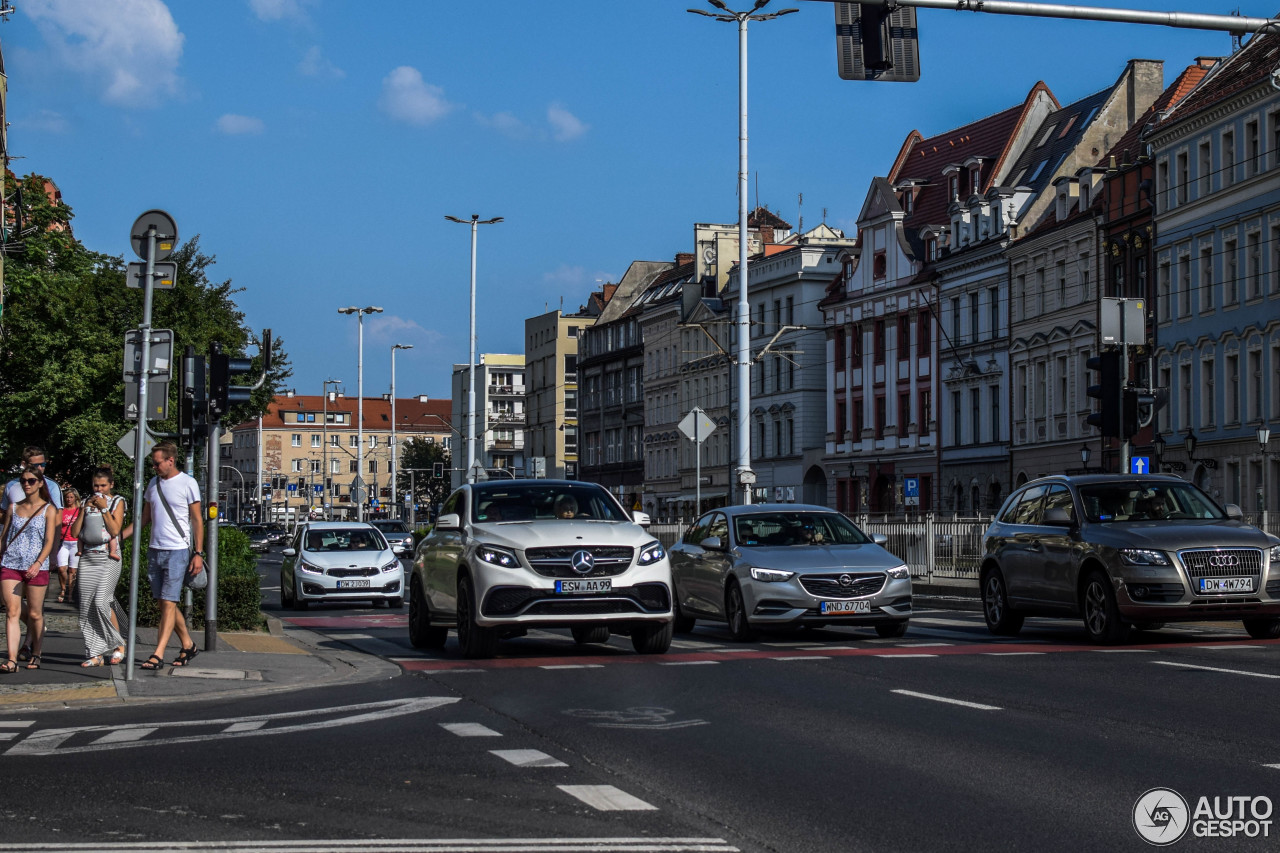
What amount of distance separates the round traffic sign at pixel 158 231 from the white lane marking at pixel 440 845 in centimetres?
899

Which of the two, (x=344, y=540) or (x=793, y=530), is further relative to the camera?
(x=344, y=540)

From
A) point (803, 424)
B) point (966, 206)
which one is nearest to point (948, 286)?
point (966, 206)

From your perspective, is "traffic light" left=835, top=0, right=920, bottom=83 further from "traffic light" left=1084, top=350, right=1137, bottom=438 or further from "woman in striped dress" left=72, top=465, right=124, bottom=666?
"traffic light" left=1084, top=350, right=1137, bottom=438

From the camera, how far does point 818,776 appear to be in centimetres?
916

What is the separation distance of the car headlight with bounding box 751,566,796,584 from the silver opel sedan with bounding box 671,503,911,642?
0.01 metres

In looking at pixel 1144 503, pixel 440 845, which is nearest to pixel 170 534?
pixel 440 845

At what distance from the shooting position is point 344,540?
114 ft

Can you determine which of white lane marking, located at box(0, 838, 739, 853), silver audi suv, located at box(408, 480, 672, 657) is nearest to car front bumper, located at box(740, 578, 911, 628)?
silver audi suv, located at box(408, 480, 672, 657)

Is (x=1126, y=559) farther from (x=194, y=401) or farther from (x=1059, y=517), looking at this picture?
(x=194, y=401)

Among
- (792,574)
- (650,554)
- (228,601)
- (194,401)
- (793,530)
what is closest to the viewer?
(650,554)

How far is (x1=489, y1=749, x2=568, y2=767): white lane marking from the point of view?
9664 millimetres

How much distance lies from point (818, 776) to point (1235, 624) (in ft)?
47.2

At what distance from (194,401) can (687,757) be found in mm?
11043

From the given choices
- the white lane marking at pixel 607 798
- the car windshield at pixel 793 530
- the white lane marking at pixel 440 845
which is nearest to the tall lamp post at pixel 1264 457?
the car windshield at pixel 793 530
